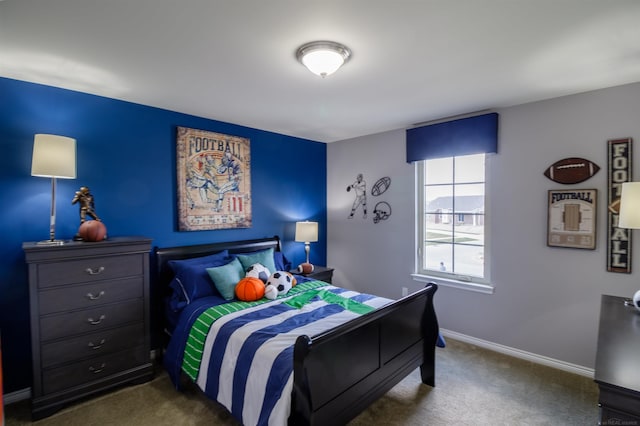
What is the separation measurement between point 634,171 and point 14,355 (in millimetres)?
4993

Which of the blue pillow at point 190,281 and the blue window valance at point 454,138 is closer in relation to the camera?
the blue pillow at point 190,281

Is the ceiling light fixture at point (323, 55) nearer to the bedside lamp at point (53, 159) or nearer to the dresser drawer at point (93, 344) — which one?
the bedside lamp at point (53, 159)

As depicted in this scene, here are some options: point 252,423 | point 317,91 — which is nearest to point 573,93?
point 317,91

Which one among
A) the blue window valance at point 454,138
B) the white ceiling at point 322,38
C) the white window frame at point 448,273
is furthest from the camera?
the white window frame at point 448,273

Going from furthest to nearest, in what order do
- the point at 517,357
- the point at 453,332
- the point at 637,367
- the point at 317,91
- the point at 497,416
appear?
the point at 453,332 < the point at 517,357 < the point at 317,91 < the point at 497,416 < the point at 637,367

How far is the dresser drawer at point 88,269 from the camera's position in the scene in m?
2.09

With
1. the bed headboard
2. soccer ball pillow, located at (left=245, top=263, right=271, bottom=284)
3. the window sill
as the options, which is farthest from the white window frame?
the bed headboard

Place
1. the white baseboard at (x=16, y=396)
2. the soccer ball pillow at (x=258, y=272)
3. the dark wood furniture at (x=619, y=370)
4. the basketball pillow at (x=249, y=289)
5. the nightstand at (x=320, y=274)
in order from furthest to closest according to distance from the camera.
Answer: the nightstand at (x=320, y=274), the soccer ball pillow at (x=258, y=272), the basketball pillow at (x=249, y=289), the white baseboard at (x=16, y=396), the dark wood furniture at (x=619, y=370)

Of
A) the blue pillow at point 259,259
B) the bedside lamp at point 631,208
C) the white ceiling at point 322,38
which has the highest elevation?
A: the white ceiling at point 322,38

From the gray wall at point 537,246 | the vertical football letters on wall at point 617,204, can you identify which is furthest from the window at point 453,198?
the vertical football letters on wall at point 617,204

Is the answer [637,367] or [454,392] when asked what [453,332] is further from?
[637,367]

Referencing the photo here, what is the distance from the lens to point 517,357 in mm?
2930

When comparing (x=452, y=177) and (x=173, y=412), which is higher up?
(x=452, y=177)

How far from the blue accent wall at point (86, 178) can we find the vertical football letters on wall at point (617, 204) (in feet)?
11.1
